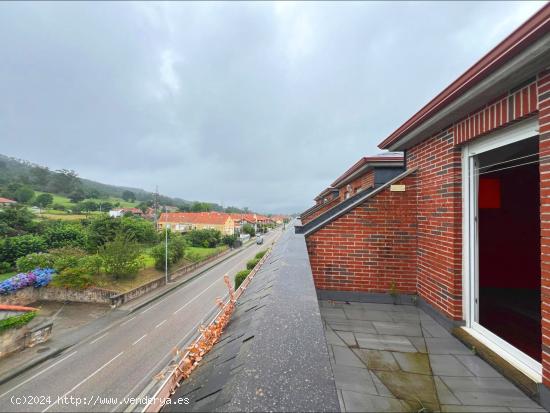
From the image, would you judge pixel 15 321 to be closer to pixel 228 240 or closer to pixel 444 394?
pixel 444 394

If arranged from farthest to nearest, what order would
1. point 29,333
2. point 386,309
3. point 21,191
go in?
point 21,191
point 29,333
point 386,309

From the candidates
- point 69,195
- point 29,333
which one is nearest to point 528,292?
point 29,333

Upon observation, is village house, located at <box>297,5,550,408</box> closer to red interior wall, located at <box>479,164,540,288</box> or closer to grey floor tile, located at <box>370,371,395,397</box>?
red interior wall, located at <box>479,164,540,288</box>

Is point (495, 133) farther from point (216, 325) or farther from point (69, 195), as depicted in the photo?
point (69, 195)

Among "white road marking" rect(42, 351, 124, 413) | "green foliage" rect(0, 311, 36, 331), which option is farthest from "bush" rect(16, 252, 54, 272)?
"white road marking" rect(42, 351, 124, 413)

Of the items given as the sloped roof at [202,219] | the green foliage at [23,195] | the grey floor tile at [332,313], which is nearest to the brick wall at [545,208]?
the grey floor tile at [332,313]

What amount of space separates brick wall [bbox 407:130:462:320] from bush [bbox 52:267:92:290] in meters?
20.9

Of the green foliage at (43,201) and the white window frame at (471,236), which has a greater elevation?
the green foliage at (43,201)

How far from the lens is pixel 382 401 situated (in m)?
1.63

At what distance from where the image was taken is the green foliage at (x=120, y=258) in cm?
1881

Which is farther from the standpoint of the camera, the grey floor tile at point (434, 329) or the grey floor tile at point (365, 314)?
the grey floor tile at point (365, 314)

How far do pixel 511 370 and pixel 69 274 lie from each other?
2247cm

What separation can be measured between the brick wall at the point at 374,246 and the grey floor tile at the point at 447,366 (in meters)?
1.37

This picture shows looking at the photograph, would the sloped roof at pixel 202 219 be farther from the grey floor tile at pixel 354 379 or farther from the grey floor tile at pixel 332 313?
the grey floor tile at pixel 354 379
